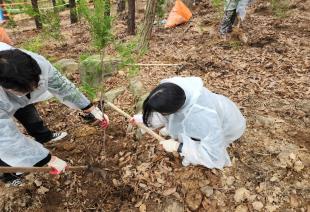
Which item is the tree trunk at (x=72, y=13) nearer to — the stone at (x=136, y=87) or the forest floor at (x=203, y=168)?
the forest floor at (x=203, y=168)

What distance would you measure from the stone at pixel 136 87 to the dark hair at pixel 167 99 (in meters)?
2.01

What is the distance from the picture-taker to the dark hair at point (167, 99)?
233 centimetres

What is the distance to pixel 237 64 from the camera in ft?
17.0

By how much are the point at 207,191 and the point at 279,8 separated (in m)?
6.50

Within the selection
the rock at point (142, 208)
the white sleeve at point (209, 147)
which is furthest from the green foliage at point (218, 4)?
the rock at point (142, 208)

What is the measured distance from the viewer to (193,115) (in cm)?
251

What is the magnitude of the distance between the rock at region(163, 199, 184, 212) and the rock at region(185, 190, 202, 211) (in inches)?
3.1

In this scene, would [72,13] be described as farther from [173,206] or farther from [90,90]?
[173,206]

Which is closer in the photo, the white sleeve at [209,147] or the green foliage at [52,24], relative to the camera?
the white sleeve at [209,147]

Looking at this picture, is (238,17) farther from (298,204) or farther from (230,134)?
(298,204)

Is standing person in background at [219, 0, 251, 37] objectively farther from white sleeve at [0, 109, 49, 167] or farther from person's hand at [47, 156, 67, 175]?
white sleeve at [0, 109, 49, 167]

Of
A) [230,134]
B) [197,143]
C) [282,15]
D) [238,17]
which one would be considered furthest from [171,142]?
[282,15]

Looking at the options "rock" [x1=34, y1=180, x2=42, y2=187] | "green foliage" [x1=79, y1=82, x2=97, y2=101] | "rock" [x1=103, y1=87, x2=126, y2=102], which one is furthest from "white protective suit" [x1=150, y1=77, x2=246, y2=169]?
"rock" [x1=103, y1=87, x2=126, y2=102]

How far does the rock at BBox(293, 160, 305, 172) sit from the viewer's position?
304 cm
